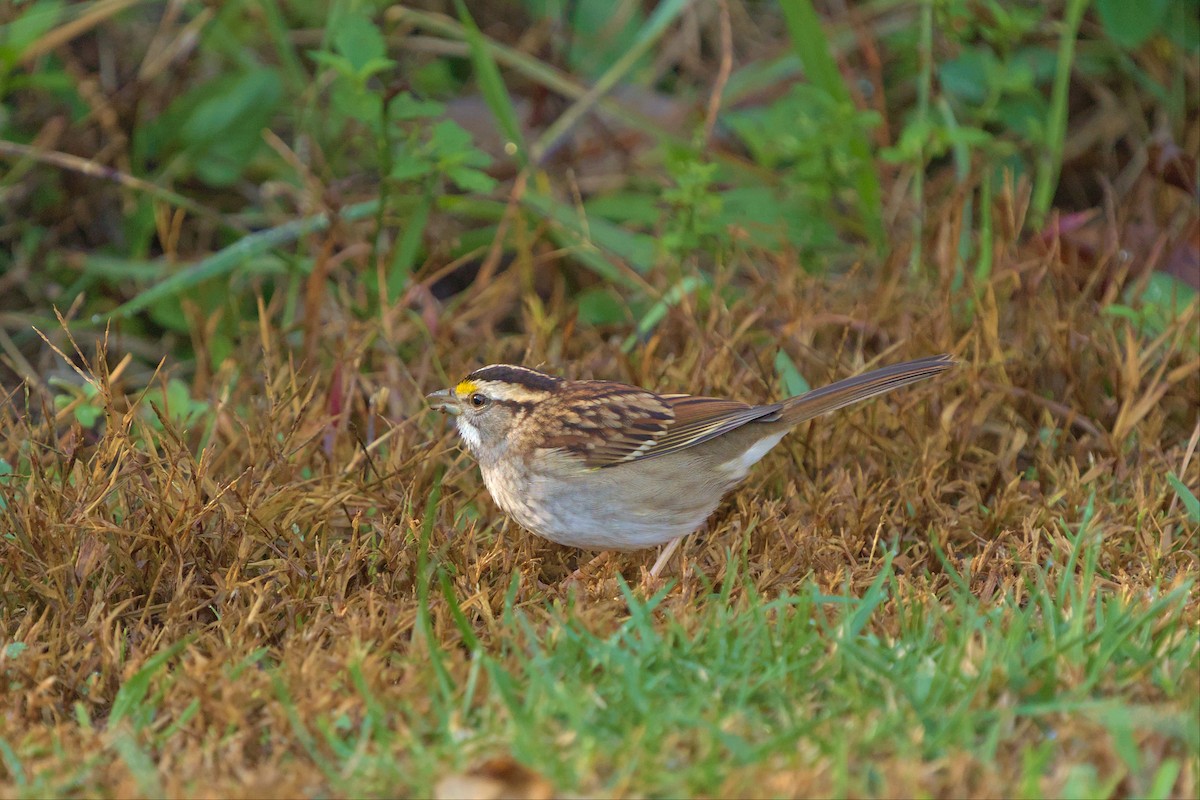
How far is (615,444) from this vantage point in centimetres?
467

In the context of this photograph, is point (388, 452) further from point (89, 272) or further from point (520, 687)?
point (89, 272)

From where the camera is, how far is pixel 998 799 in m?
2.85

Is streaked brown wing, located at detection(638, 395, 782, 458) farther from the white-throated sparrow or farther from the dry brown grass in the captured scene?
the dry brown grass

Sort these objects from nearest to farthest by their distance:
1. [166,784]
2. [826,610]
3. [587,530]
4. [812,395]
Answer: [166,784] → [826,610] → [587,530] → [812,395]

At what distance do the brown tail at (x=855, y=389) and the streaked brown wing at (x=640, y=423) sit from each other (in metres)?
0.08

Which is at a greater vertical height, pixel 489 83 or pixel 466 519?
pixel 489 83

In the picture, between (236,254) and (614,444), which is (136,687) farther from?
(236,254)

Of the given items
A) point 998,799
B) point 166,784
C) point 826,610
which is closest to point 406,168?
point 826,610

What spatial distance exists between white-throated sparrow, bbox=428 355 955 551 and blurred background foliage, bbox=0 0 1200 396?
1001 mm

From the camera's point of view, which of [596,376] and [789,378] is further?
[596,376]

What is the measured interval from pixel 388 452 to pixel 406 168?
1.36 metres

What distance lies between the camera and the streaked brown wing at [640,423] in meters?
4.65

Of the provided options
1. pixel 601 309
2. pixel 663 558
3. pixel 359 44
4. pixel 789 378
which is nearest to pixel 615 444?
pixel 663 558

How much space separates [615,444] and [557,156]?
3290mm
